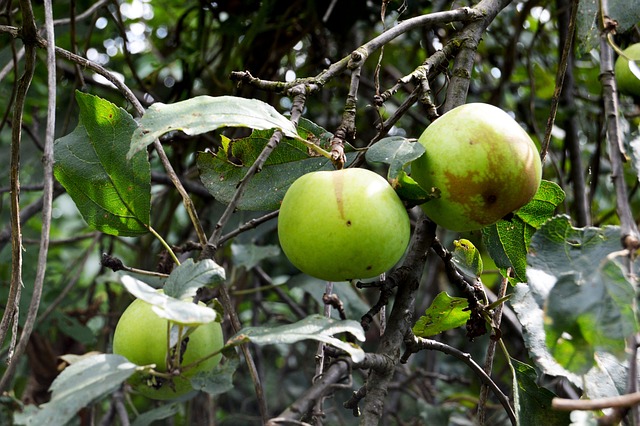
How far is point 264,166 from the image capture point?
96 centimetres

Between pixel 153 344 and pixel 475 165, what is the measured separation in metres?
0.43

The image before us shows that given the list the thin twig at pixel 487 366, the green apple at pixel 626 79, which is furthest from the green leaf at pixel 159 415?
the green apple at pixel 626 79

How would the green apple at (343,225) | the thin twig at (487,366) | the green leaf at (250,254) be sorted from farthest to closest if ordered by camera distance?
1. the green leaf at (250,254)
2. the thin twig at (487,366)
3. the green apple at (343,225)

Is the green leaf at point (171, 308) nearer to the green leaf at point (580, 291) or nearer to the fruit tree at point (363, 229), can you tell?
the fruit tree at point (363, 229)

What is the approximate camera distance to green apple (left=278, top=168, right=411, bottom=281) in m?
0.73

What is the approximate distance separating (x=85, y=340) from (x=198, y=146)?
0.61m

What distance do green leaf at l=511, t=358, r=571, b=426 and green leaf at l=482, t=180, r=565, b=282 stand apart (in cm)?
15

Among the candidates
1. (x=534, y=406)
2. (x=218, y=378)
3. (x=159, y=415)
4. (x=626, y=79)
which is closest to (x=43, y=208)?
(x=218, y=378)

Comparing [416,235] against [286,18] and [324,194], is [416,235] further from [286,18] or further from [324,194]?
[286,18]

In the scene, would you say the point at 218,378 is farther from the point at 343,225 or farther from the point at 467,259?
the point at 467,259

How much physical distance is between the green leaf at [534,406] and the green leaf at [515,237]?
0.15 metres

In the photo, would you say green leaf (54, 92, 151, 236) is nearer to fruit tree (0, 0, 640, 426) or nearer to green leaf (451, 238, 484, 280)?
fruit tree (0, 0, 640, 426)

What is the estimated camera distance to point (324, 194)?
0.74m

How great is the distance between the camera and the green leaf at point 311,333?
66 cm
